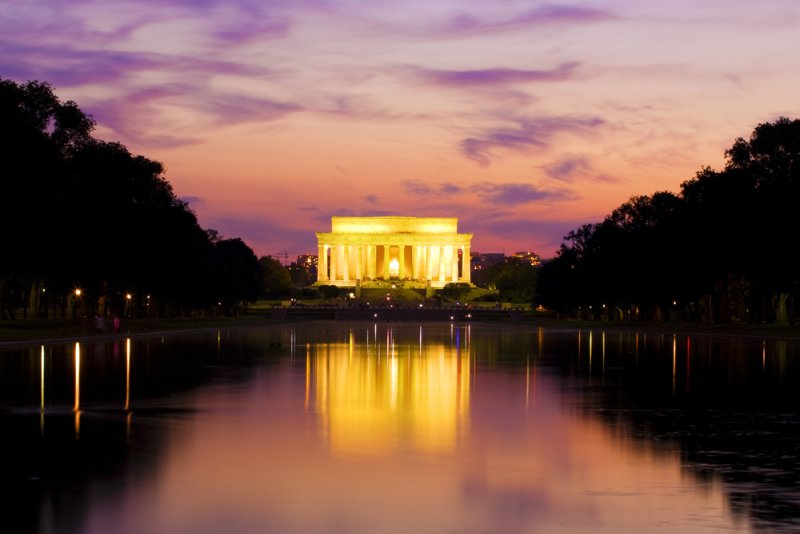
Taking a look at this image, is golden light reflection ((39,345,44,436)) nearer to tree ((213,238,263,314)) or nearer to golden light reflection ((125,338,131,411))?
golden light reflection ((125,338,131,411))

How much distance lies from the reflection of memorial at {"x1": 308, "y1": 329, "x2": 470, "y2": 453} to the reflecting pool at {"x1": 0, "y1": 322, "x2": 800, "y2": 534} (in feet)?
0.31

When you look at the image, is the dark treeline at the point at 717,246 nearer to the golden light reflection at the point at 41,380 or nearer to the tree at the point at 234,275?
the tree at the point at 234,275

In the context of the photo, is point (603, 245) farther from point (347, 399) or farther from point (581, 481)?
point (581, 481)

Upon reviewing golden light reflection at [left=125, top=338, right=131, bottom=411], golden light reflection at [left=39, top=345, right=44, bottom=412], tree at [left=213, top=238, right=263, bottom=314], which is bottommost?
golden light reflection at [left=125, top=338, right=131, bottom=411]

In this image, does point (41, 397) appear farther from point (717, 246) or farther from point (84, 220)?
point (717, 246)

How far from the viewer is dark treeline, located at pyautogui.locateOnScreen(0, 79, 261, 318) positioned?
64.9 m

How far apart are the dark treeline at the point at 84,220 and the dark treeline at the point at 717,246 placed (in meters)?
38.6

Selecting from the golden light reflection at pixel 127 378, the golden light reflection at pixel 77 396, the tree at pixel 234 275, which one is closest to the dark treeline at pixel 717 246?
the tree at pixel 234 275

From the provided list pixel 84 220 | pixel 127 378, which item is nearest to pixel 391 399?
pixel 127 378

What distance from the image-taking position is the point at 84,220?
262 feet

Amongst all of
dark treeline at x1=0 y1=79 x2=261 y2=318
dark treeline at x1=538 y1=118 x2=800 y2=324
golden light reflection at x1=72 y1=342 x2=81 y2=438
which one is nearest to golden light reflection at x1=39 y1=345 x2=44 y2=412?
golden light reflection at x1=72 y1=342 x2=81 y2=438

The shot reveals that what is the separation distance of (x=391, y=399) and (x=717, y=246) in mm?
63606

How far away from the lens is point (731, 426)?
2086cm

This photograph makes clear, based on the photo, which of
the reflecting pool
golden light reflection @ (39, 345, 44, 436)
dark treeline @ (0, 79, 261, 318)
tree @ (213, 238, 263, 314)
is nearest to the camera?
the reflecting pool
